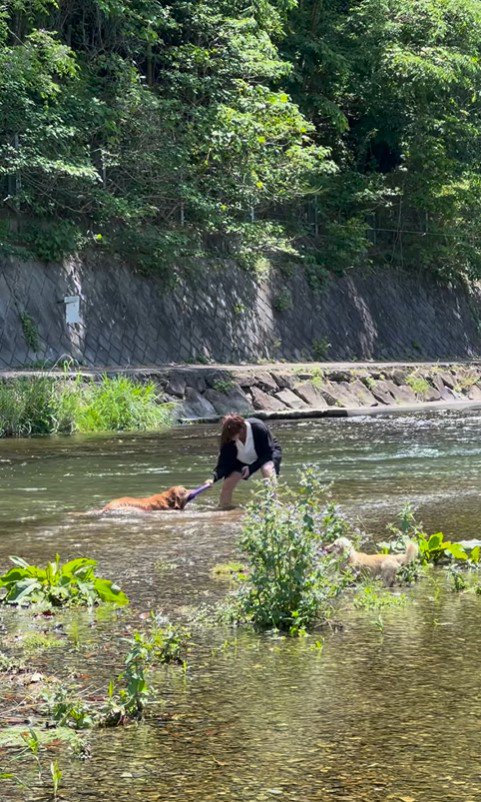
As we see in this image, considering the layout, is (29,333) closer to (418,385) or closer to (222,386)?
(222,386)

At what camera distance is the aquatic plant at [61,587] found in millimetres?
7387

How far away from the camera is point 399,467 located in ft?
51.2

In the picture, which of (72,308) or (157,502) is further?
(72,308)

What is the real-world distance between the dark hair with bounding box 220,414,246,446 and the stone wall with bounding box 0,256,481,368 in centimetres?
1362

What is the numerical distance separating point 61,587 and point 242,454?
502 centimetres

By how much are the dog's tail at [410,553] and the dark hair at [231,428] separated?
13.1 ft

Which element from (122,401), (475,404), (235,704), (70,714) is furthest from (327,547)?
(475,404)

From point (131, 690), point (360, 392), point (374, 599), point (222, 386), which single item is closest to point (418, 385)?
point (360, 392)

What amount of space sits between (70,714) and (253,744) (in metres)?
0.72

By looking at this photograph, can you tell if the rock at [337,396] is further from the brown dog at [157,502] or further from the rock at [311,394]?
the brown dog at [157,502]

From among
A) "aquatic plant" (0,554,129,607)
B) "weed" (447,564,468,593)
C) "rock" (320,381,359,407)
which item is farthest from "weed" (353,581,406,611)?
"rock" (320,381,359,407)

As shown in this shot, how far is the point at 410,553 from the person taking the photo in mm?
8344

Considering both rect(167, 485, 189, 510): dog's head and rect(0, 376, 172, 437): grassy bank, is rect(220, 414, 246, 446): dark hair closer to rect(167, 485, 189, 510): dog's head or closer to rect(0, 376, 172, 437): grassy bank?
rect(167, 485, 189, 510): dog's head

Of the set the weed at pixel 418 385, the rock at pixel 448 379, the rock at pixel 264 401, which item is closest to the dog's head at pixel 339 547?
the rock at pixel 264 401
